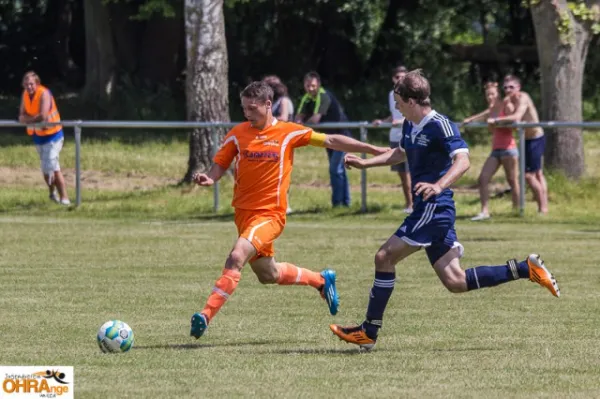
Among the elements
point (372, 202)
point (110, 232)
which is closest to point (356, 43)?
point (372, 202)

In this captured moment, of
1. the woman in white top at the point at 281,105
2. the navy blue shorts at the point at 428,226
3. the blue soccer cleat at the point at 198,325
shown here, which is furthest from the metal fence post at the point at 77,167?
the navy blue shorts at the point at 428,226

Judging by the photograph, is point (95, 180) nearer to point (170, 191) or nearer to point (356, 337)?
point (170, 191)

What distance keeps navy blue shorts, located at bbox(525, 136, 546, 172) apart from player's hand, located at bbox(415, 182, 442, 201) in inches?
406

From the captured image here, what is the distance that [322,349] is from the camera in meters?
9.38

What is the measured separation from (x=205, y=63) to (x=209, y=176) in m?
11.8

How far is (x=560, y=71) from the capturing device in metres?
21.7

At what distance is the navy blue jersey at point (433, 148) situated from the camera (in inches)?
364

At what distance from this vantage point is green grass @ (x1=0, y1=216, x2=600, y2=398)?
8047 mm

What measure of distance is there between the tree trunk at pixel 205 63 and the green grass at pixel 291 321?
4.50 meters

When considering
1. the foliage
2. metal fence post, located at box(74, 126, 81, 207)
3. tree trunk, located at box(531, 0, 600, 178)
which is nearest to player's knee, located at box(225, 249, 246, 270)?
metal fence post, located at box(74, 126, 81, 207)

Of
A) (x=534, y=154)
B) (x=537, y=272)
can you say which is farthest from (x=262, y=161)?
(x=534, y=154)

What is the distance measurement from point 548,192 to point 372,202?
251 cm

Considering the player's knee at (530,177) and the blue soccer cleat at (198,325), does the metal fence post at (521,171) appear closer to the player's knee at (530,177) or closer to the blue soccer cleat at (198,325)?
the player's knee at (530,177)

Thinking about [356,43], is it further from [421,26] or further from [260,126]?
[260,126]
